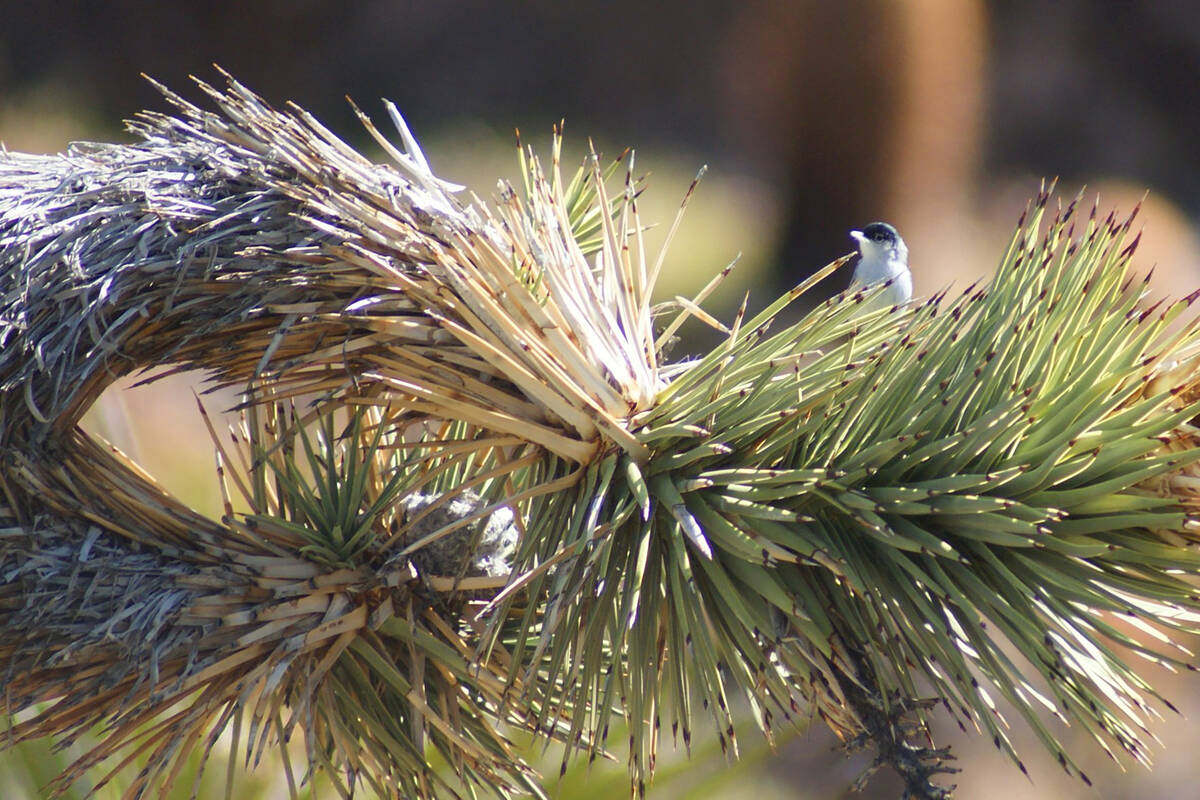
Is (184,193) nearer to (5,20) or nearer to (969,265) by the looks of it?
(969,265)

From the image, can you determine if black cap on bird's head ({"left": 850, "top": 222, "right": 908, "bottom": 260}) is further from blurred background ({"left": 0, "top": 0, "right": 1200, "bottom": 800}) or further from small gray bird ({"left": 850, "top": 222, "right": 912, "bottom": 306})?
blurred background ({"left": 0, "top": 0, "right": 1200, "bottom": 800})

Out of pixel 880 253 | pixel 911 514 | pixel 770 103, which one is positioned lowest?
pixel 911 514

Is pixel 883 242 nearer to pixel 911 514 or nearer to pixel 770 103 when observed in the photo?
pixel 911 514

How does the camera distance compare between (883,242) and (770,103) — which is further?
(770,103)

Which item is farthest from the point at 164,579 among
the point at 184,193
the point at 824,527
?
the point at 824,527

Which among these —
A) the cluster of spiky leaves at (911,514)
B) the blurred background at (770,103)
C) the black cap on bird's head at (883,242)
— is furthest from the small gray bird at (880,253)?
the blurred background at (770,103)

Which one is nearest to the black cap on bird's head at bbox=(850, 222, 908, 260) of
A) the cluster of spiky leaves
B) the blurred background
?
the cluster of spiky leaves

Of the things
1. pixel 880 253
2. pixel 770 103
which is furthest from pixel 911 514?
pixel 770 103

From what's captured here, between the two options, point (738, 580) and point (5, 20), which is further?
point (5, 20)
